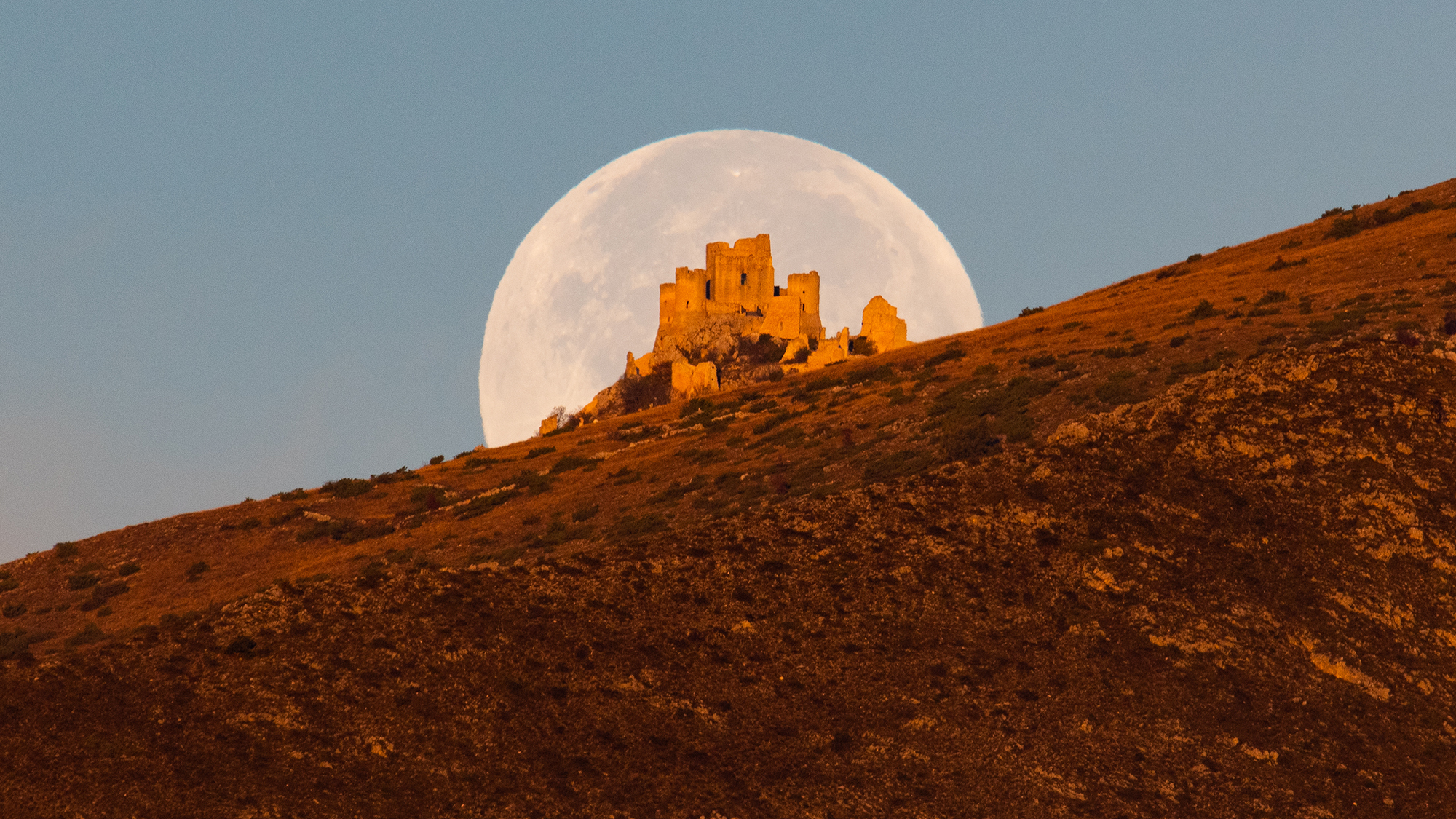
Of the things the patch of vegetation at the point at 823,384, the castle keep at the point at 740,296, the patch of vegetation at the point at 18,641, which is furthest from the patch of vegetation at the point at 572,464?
the castle keep at the point at 740,296

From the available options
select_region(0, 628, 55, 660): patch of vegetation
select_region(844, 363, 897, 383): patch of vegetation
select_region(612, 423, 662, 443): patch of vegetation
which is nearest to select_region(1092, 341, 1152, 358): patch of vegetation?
select_region(844, 363, 897, 383): patch of vegetation

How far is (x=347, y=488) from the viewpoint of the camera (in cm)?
4172

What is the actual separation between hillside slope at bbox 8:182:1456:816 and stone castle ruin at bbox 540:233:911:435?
220ft

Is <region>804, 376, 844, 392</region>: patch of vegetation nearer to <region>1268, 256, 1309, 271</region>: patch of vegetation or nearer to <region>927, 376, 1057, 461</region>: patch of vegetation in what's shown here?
<region>927, 376, 1057, 461</region>: patch of vegetation

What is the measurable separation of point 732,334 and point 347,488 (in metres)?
78.1

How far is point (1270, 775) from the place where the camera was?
17.1 metres

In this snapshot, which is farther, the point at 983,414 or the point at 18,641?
the point at 983,414

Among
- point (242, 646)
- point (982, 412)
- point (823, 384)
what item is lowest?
point (242, 646)

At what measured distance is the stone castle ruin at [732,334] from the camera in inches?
4173

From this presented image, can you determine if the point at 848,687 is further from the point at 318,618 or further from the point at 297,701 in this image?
the point at 318,618

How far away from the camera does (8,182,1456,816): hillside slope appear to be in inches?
695

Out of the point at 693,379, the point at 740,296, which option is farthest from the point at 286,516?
the point at 740,296

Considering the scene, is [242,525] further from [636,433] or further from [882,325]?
[882,325]

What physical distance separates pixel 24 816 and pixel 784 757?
37.7ft
